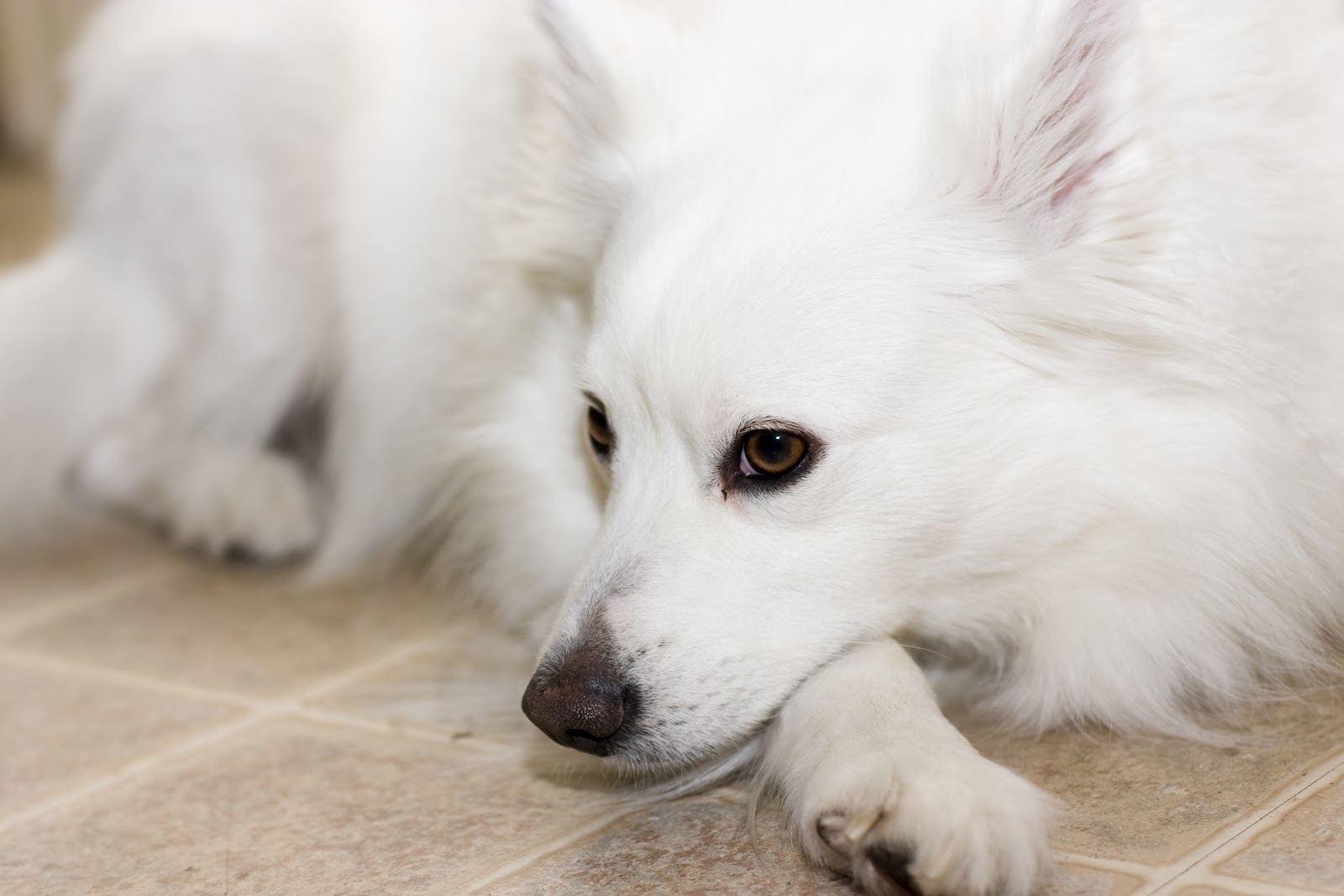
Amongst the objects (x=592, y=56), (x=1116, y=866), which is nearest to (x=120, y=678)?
(x=592, y=56)

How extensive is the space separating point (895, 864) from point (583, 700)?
0.43 meters

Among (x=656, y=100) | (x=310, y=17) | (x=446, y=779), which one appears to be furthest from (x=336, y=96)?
(x=446, y=779)

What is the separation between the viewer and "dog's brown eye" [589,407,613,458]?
1.98m

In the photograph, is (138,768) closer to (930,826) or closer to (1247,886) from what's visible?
(930,826)

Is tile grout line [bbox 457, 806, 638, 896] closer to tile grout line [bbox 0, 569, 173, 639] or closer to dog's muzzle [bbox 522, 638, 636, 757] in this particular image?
dog's muzzle [bbox 522, 638, 636, 757]

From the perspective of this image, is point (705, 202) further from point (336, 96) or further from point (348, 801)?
point (336, 96)

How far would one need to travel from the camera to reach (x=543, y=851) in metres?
1.69

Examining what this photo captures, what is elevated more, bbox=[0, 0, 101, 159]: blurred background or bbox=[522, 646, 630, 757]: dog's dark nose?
bbox=[0, 0, 101, 159]: blurred background

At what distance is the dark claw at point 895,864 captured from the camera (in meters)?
1.43

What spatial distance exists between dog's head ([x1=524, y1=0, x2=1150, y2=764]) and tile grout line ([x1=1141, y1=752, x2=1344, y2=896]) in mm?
407

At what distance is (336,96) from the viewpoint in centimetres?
302

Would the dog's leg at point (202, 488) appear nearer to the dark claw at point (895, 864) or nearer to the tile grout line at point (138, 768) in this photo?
the tile grout line at point (138, 768)

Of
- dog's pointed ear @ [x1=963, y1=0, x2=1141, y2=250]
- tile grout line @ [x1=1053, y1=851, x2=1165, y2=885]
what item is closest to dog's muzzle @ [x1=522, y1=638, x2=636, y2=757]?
tile grout line @ [x1=1053, y1=851, x2=1165, y2=885]

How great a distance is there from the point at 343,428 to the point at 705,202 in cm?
147
